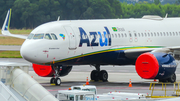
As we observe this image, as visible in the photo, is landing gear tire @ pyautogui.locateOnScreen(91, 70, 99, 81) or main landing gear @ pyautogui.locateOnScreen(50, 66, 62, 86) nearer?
main landing gear @ pyautogui.locateOnScreen(50, 66, 62, 86)

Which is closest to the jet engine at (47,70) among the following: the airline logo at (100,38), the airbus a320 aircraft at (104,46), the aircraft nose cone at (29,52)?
the airbus a320 aircraft at (104,46)

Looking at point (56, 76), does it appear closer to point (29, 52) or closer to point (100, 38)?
point (29, 52)

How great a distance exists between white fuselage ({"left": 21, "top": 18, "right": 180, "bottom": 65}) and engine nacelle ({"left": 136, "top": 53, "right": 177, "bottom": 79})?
2.86 meters

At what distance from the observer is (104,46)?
99.5ft

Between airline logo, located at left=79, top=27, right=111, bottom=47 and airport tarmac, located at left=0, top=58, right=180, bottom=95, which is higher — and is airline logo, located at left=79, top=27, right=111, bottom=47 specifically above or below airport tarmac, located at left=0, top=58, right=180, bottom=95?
above

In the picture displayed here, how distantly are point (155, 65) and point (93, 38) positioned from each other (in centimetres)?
455

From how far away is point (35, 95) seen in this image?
13508 millimetres

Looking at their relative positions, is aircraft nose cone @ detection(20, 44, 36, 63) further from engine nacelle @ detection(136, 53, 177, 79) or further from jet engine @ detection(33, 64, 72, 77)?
engine nacelle @ detection(136, 53, 177, 79)

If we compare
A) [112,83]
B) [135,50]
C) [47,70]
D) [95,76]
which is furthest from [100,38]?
[47,70]

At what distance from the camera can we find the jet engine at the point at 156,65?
2817cm

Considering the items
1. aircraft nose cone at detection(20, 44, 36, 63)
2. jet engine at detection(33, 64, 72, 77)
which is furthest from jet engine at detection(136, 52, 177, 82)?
aircraft nose cone at detection(20, 44, 36, 63)

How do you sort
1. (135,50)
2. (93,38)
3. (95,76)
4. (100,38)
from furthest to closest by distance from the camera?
(95,76) < (135,50) < (100,38) < (93,38)

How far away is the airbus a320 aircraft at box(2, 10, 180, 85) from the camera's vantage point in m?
28.3

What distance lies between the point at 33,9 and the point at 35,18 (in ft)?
8.64
